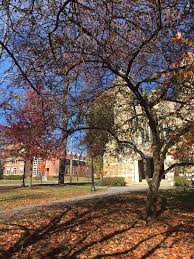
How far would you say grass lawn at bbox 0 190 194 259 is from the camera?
6.51m

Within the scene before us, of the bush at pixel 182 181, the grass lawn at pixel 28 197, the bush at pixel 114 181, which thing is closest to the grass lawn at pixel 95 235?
the grass lawn at pixel 28 197

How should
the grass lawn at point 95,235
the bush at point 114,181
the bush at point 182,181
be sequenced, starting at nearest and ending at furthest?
the grass lawn at point 95,235 < the bush at point 182,181 < the bush at point 114,181

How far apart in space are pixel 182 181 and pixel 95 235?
20.2 m

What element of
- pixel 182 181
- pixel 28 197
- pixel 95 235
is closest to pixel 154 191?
pixel 95 235

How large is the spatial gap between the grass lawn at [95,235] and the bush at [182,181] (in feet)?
51.9

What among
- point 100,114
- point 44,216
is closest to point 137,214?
point 44,216

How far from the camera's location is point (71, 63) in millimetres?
7684

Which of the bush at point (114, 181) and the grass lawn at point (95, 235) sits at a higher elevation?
the bush at point (114, 181)

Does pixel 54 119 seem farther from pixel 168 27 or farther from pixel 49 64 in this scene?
pixel 168 27

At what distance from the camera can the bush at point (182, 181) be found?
2598 centimetres

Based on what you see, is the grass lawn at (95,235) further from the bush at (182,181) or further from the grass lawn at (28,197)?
the bush at (182,181)

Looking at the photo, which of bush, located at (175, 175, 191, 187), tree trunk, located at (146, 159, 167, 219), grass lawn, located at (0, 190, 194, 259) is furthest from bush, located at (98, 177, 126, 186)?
tree trunk, located at (146, 159, 167, 219)

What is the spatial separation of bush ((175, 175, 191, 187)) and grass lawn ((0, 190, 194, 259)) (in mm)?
15829

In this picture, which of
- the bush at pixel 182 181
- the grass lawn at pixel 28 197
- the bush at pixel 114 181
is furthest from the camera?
the bush at pixel 114 181
